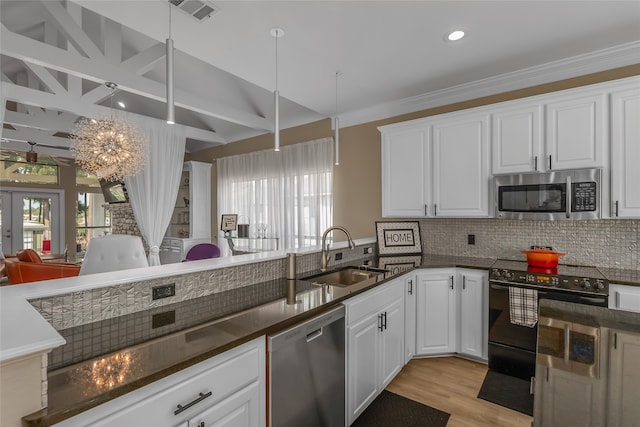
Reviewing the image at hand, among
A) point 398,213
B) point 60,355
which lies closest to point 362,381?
point 60,355

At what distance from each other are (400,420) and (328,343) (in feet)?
2.90

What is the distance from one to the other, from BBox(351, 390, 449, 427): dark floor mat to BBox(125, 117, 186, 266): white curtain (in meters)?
3.64

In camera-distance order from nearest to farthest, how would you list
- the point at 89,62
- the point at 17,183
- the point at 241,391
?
the point at 241,391
the point at 89,62
the point at 17,183

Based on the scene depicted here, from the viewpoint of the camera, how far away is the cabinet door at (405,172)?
10.0 ft

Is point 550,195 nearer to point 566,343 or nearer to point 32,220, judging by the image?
point 566,343

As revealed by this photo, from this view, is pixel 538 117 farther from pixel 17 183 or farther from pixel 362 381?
pixel 17 183

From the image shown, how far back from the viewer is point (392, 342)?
227 cm

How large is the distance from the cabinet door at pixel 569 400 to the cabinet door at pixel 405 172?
2117mm

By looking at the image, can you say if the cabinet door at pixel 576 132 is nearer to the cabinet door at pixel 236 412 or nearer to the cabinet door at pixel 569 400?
the cabinet door at pixel 569 400

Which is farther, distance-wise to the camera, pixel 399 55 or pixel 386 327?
pixel 399 55

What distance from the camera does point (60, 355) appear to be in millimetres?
958

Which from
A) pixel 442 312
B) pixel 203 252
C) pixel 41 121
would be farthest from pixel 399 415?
pixel 41 121

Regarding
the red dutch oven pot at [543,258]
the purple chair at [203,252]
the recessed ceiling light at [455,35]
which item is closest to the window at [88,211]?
the purple chair at [203,252]

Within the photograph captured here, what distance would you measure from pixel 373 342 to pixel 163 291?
1.36 m
